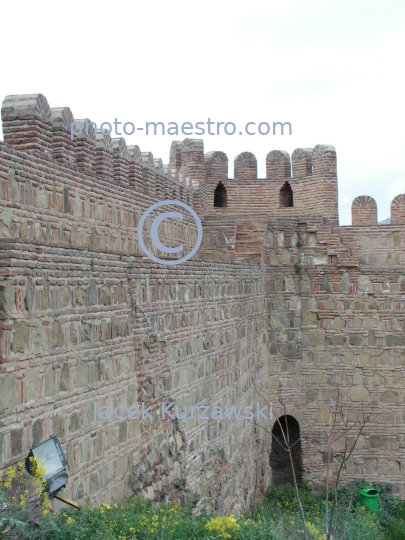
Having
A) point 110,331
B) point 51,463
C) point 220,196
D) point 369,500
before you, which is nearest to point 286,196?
point 220,196

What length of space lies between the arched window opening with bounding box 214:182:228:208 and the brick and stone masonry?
0.10 ft

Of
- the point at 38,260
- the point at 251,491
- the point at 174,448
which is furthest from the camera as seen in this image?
the point at 251,491

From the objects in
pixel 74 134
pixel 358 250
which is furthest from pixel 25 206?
pixel 358 250

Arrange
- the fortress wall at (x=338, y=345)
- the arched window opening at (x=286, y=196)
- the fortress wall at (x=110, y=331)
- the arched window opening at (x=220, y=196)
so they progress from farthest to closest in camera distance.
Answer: the arched window opening at (x=286, y=196)
the arched window opening at (x=220, y=196)
the fortress wall at (x=338, y=345)
the fortress wall at (x=110, y=331)

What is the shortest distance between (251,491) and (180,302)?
3684mm

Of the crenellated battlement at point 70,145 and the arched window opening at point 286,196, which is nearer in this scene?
the crenellated battlement at point 70,145

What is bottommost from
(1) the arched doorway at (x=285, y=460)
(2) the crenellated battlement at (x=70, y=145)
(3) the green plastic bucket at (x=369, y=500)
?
(3) the green plastic bucket at (x=369, y=500)

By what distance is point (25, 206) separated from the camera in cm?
587

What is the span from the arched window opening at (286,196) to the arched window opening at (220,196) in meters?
1.20

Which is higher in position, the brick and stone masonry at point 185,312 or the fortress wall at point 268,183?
→ the fortress wall at point 268,183

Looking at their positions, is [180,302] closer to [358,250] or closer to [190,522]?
[190,522]

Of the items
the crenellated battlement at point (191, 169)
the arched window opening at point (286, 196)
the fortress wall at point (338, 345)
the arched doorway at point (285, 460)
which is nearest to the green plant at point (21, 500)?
the crenellated battlement at point (191, 169)

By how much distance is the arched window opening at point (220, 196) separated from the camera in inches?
552

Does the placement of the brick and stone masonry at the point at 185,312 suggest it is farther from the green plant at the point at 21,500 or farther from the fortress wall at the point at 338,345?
the green plant at the point at 21,500
